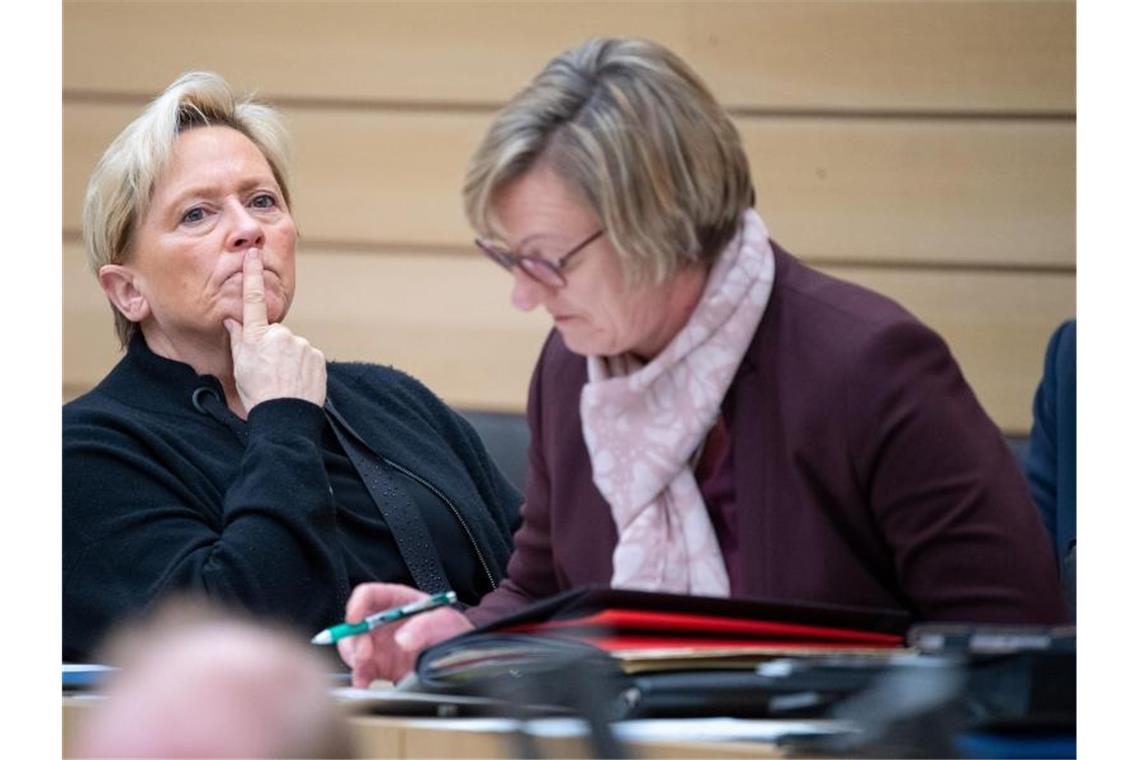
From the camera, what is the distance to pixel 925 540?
5.62ft

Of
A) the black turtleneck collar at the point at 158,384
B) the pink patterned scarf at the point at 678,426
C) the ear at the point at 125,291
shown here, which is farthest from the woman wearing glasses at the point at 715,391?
the ear at the point at 125,291

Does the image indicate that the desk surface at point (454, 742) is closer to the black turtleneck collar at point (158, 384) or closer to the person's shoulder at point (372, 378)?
the black turtleneck collar at point (158, 384)

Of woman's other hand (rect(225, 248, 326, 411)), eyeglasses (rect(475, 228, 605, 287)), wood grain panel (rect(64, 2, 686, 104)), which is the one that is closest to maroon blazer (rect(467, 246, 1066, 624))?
eyeglasses (rect(475, 228, 605, 287))

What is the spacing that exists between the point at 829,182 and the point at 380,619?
2300 mm

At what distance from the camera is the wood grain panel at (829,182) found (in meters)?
3.75

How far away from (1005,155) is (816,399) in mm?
2162

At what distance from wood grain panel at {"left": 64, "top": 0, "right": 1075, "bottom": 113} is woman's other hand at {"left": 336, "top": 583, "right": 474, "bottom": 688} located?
7.39ft

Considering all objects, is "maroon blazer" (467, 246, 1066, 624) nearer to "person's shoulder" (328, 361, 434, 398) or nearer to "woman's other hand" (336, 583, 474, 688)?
"woman's other hand" (336, 583, 474, 688)

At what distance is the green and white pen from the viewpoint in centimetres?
176

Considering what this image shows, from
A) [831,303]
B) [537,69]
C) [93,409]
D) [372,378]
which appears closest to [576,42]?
[537,69]

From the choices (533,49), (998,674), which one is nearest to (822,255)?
(533,49)

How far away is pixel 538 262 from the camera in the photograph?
174 cm
